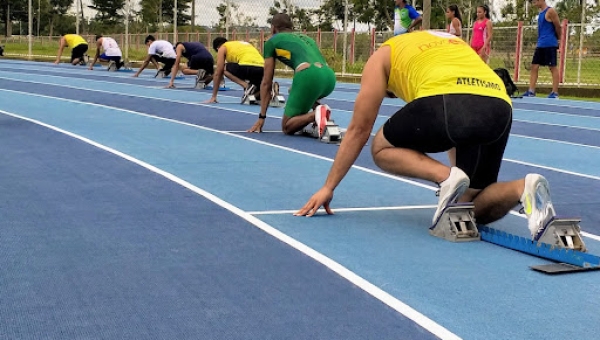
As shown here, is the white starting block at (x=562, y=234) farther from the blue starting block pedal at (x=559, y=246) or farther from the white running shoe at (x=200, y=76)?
the white running shoe at (x=200, y=76)

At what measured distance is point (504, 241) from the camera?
498 cm

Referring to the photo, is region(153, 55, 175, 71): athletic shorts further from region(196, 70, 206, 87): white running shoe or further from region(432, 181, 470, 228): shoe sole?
region(432, 181, 470, 228): shoe sole

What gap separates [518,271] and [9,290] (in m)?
2.40

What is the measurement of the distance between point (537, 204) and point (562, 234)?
20cm

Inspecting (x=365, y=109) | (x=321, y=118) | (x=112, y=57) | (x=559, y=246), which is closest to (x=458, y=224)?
(x=559, y=246)

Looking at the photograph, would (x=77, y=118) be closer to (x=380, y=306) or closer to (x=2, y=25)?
(x=380, y=306)

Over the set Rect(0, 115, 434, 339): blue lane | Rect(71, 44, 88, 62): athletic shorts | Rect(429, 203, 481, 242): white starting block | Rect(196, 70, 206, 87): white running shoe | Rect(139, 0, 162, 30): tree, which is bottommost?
Rect(0, 115, 434, 339): blue lane

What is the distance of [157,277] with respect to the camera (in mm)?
4172

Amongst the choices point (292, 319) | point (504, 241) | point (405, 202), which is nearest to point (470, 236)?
point (504, 241)

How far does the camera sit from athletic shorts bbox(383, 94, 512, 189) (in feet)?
16.1

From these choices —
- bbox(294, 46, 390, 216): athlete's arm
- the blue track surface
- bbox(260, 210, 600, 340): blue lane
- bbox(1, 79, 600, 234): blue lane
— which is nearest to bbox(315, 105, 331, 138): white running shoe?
bbox(1, 79, 600, 234): blue lane

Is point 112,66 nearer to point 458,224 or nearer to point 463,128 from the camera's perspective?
point 458,224

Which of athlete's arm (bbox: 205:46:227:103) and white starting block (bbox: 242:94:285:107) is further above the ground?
athlete's arm (bbox: 205:46:227:103)

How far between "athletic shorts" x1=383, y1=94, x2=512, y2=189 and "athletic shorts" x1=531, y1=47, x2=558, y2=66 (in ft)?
44.1
